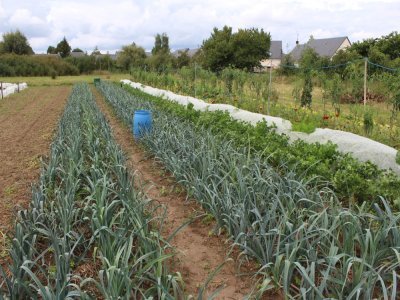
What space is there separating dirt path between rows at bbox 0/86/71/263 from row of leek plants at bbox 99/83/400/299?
5.71 ft

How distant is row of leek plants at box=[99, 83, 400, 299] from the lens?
2.24 metres

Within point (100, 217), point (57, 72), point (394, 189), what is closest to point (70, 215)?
point (100, 217)

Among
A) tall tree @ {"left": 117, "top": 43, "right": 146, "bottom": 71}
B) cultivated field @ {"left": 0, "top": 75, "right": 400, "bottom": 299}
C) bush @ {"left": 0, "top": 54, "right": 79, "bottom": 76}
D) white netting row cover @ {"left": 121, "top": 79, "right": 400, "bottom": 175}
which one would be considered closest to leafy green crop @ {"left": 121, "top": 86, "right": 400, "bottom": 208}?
cultivated field @ {"left": 0, "top": 75, "right": 400, "bottom": 299}

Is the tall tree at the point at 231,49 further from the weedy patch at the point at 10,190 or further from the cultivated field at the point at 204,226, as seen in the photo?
the weedy patch at the point at 10,190

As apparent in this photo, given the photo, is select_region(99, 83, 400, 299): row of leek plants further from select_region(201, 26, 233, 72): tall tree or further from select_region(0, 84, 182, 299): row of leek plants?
select_region(201, 26, 233, 72): tall tree

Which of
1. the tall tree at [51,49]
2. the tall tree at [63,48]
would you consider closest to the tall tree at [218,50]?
the tall tree at [63,48]

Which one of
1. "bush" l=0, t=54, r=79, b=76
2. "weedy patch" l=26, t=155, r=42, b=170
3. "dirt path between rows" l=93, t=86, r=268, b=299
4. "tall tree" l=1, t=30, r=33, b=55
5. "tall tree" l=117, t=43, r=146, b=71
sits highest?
"tall tree" l=1, t=30, r=33, b=55

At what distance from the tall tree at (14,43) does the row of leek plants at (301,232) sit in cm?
5360

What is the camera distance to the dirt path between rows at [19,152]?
4137mm

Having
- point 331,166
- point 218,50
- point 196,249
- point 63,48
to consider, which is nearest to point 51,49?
point 63,48

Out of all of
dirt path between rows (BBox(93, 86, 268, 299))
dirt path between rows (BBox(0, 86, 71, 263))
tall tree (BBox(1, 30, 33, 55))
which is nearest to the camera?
dirt path between rows (BBox(93, 86, 268, 299))

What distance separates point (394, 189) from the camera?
138 inches

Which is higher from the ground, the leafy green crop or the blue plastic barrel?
the blue plastic barrel

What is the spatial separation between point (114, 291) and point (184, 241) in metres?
1.30
